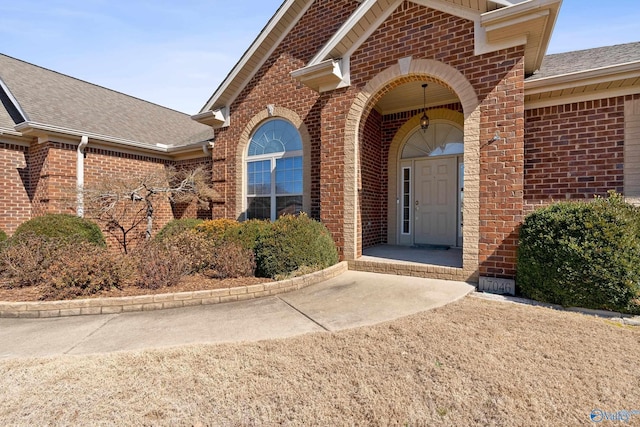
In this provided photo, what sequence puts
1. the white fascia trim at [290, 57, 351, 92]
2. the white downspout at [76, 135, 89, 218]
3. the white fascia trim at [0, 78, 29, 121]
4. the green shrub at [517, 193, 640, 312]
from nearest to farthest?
the green shrub at [517, 193, 640, 312]
the white fascia trim at [290, 57, 351, 92]
the white fascia trim at [0, 78, 29, 121]
the white downspout at [76, 135, 89, 218]

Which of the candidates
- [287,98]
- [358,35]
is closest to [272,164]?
[287,98]

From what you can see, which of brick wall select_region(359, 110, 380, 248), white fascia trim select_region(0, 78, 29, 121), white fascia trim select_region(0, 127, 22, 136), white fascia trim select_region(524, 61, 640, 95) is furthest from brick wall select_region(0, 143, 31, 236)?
white fascia trim select_region(524, 61, 640, 95)

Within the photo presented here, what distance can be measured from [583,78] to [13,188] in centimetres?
1418

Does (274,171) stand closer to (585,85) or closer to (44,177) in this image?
(44,177)

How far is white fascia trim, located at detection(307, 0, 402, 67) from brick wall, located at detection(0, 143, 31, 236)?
30.7 ft

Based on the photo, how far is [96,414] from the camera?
7.14 feet

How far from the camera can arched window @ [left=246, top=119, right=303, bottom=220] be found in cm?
820

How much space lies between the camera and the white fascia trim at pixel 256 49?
→ 818cm

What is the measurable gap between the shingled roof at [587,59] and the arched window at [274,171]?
5430 millimetres

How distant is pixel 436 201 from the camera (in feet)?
27.0

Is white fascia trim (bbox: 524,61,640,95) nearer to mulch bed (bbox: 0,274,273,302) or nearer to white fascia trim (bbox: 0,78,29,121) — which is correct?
mulch bed (bbox: 0,274,273,302)

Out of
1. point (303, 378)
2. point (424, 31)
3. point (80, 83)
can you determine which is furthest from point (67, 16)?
point (303, 378)

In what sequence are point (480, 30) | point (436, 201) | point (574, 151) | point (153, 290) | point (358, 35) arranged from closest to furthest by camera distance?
point (153, 290) < point (480, 30) < point (574, 151) < point (358, 35) < point (436, 201)

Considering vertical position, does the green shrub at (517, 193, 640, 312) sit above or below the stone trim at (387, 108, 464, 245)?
below
